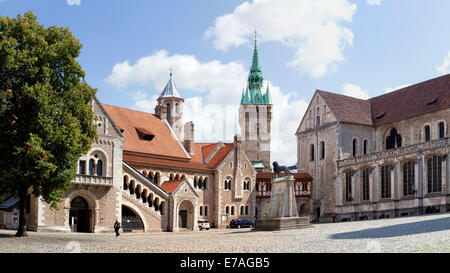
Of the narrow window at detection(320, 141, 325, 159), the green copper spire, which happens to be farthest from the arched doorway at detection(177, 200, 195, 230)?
the green copper spire

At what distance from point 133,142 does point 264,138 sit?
197 ft

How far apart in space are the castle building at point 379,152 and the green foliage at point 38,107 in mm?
32936

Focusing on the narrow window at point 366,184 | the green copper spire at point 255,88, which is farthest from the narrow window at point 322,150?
the green copper spire at point 255,88

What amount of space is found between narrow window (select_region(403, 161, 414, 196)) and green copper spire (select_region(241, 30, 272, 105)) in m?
59.7

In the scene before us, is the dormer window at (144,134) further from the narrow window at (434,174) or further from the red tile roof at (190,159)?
the narrow window at (434,174)

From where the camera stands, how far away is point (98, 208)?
138 feet

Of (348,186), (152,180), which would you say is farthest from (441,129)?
(152,180)

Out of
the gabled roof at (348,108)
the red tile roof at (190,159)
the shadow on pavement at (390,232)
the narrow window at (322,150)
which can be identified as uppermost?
the gabled roof at (348,108)

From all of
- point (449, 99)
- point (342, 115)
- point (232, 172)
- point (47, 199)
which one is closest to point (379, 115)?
point (342, 115)

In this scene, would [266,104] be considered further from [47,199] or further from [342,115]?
[47,199]

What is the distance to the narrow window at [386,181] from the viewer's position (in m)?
54.0

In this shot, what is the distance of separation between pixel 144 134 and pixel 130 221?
37.3 ft

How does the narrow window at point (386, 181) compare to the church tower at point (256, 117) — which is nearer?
the narrow window at point (386, 181)

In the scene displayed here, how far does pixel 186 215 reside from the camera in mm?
51406
